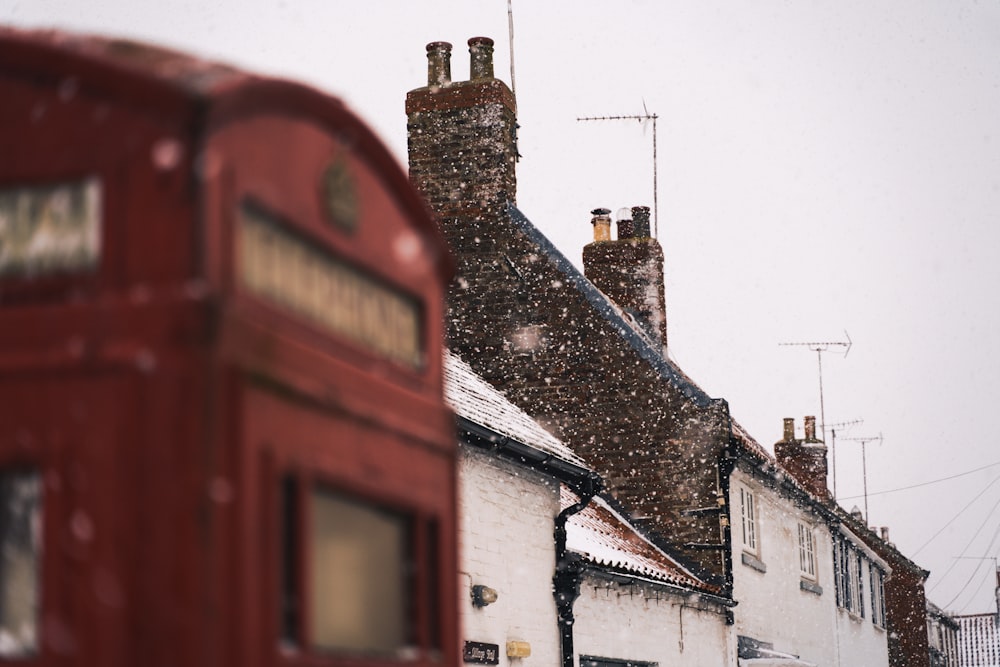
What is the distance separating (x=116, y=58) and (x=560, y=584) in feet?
38.8

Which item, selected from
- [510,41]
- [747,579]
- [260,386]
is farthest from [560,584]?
[260,386]

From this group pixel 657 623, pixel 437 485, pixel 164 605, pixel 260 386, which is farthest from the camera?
pixel 657 623

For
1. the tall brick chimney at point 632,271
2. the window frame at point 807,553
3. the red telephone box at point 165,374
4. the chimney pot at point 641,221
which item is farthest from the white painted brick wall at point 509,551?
the window frame at point 807,553

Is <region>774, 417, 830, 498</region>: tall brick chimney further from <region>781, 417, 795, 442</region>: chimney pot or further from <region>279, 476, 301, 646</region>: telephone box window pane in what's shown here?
<region>279, 476, 301, 646</region>: telephone box window pane

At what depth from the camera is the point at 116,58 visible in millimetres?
2807

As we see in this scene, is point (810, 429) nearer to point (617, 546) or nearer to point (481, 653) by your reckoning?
point (617, 546)

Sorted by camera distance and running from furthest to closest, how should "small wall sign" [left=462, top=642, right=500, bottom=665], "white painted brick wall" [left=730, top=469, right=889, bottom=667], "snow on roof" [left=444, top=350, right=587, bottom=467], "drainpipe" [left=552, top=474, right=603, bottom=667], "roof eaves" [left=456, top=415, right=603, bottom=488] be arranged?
"white painted brick wall" [left=730, top=469, right=889, bottom=667] → "drainpipe" [left=552, top=474, right=603, bottom=667] → "snow on roof" [left=444, top=350, right=587, bottom=467] → "roof eaves" [left=456, top=415, right=603, bottom=488] → "small wall sign" [left=462, top=642, right=500, bottom=665]

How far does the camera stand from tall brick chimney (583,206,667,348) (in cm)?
2361

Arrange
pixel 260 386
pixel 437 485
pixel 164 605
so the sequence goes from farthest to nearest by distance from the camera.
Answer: pixel 437 485 < pixel 260 386 < pixel 164 605

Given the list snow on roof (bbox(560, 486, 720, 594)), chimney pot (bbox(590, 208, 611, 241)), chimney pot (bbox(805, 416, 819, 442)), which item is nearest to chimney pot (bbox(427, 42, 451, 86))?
chimney pot (bbox(590, 208, 611, 241))

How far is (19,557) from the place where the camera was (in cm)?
270

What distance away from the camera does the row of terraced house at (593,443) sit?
560 inches

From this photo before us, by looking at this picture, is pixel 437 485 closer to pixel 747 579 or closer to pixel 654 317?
pixel 747 579

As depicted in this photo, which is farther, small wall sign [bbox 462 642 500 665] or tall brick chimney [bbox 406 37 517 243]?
tall brick chimney [bbox 406 37 517 243]
